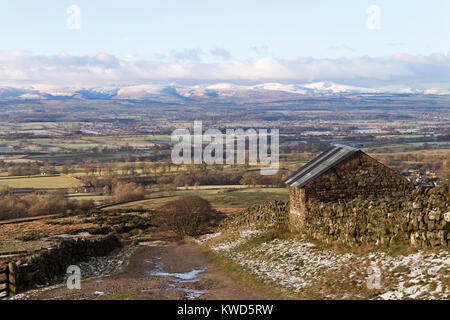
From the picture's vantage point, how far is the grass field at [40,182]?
99812mm

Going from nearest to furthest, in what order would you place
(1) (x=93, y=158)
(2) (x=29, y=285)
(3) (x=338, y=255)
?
(3) (x=338, y=255)
(2) (x=29, y=285)
(1) (x=93, y=158)

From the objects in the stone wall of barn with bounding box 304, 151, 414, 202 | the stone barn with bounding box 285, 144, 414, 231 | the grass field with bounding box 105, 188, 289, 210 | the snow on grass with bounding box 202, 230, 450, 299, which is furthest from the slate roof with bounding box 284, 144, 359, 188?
the grass field with bounding box 105, 188, 289, 210

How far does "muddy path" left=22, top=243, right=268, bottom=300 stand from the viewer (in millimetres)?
16266

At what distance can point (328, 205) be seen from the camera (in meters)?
21.9

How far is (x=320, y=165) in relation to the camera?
24.9m

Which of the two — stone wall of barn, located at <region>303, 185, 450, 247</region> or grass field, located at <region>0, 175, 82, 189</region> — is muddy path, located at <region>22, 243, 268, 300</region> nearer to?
stone wall of barn, located at <region>303, 185, 450, 247</region>

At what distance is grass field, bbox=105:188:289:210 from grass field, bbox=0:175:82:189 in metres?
23.7

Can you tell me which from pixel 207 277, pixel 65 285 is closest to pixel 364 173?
pixel 207 277

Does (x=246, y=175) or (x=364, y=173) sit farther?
(x=246, y=175)

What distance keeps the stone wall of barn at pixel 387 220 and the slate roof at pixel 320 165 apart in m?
1.25

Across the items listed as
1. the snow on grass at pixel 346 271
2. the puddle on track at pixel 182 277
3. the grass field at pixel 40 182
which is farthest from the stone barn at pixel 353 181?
the grass field at pixel 40 182

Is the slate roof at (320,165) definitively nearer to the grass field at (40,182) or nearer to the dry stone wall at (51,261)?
the dry stone wall at (51,261)
